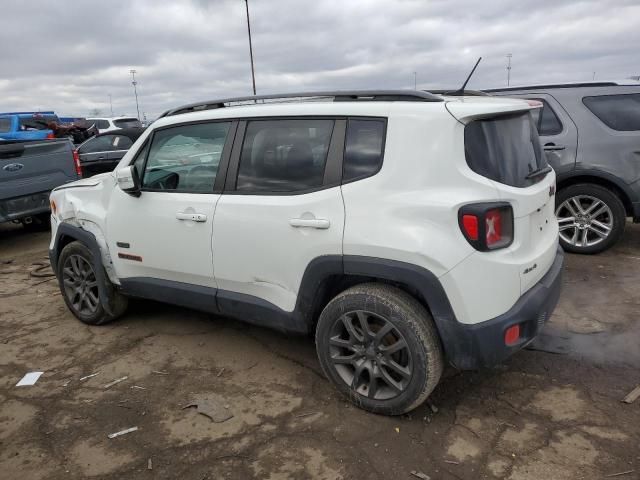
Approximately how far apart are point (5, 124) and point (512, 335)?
14.1 m

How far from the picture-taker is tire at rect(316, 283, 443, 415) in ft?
8.55

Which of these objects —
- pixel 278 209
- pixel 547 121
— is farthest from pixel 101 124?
pixel 278 209

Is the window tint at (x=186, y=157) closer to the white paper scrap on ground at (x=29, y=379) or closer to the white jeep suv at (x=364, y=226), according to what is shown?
the white jeep suv at (x=364, y=226)

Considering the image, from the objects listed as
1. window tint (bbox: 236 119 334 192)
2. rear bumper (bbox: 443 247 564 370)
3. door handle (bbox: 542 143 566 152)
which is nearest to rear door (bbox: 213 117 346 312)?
window tint (bbox: 236 119 334 192)

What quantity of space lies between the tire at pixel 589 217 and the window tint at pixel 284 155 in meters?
3.70

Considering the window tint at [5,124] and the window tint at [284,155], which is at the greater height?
the window tint at [5,124]

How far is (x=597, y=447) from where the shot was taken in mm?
2523

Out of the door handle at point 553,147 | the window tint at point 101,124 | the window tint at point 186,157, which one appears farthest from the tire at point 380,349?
the window tint at point 101,124

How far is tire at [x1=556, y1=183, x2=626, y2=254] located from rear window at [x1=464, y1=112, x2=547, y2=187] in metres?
2.90

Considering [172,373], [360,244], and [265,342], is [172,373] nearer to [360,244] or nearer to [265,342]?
[265,342]

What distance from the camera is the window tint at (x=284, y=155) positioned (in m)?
2.91

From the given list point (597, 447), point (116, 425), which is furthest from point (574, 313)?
point (116, 425)

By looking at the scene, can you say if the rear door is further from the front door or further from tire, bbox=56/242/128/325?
tire, bbox=56/242/128/325

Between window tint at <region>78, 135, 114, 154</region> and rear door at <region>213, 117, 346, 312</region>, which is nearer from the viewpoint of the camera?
rear door at <region>213, 117, 346, 312</region>
